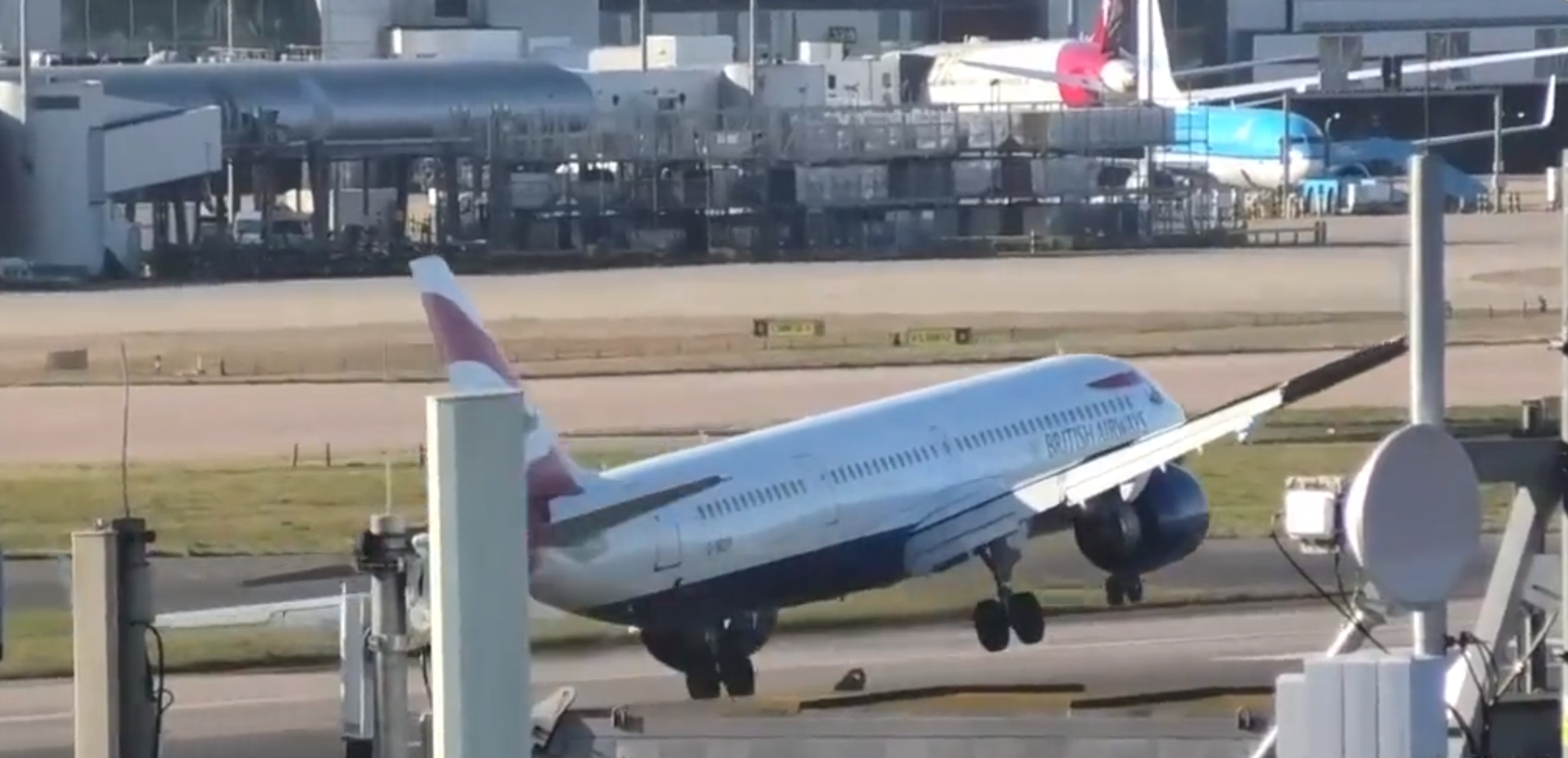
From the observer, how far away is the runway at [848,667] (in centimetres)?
2822

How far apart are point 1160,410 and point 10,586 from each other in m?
14.6

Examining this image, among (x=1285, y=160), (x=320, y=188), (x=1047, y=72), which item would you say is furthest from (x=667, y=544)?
(x=1047, y=72)

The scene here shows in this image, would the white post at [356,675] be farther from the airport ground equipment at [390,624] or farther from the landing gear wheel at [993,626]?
the landing gear wheel at [993,626]

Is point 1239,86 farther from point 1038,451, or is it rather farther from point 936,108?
point 1038,451

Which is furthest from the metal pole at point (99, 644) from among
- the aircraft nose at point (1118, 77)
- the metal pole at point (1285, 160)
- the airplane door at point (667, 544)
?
the aircraft nose at point (1118, 77)

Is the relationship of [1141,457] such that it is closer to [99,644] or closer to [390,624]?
[390,624]

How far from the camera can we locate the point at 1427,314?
1121cm

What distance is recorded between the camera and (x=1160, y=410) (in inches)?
1513

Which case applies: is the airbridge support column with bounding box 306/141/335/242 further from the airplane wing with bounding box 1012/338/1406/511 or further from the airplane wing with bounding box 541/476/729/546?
the airplane wing with bounding box 541/476/729/546

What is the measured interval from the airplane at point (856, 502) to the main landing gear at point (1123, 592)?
3 centimetres

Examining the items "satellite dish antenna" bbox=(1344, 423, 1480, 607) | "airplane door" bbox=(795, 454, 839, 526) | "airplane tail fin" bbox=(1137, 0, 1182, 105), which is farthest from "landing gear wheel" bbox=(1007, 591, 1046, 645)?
"airplane tail fin" bbox=(1137, 0, 1182, 105)

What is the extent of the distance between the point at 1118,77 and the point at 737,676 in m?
131

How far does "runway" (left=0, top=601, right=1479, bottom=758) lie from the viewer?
28219 millimetres

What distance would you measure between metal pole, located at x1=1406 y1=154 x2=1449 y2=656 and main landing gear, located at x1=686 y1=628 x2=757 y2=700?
18776 millimetres
